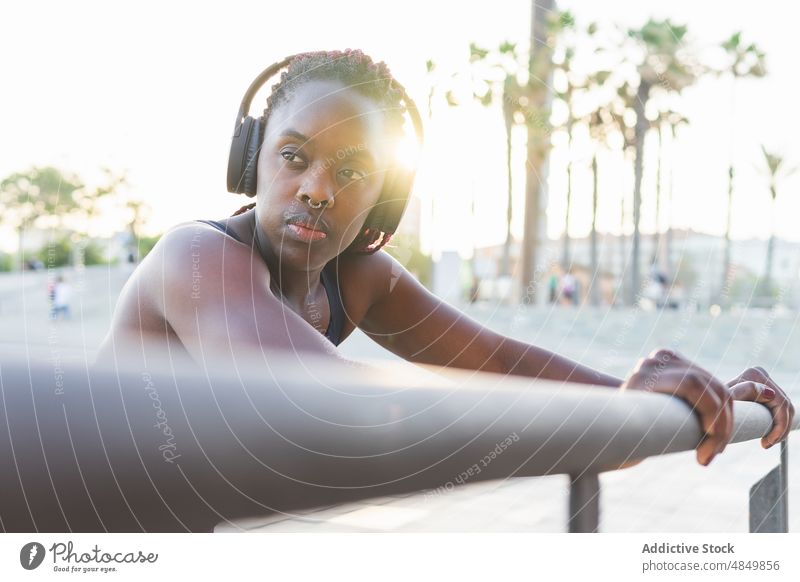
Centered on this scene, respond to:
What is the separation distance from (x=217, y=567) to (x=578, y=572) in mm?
370

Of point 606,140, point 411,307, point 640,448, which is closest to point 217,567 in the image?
point 411,307

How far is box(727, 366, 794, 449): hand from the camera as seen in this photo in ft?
2.28

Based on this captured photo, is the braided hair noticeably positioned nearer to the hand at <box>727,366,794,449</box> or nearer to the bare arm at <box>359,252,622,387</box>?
the bare arm at <box>359,252,622,387</box>

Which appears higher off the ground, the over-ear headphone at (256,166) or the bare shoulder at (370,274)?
the over-ear headphone at (256,166)

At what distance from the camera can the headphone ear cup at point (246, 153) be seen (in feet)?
2.84

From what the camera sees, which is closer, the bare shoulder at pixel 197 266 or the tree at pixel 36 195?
the bare shoulder at pixel 197 266

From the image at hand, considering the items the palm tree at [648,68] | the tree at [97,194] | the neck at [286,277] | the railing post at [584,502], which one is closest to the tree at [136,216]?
the tree at [97,194]

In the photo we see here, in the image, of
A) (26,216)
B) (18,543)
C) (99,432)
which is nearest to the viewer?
(99,432)

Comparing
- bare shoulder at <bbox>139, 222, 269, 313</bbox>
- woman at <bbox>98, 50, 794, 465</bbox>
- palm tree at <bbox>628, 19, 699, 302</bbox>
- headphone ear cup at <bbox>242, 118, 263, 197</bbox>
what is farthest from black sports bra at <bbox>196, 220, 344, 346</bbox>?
→ palm tree at <bbox>628, 19, 699, 302</bbox>

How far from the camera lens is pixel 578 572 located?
90 cm

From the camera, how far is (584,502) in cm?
59

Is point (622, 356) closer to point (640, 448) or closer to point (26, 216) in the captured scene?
point (26, 216)

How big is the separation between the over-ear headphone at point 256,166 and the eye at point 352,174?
0.32ft

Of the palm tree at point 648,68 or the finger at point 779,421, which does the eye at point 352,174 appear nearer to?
the finger at point 779,421
